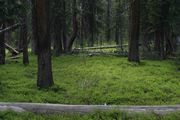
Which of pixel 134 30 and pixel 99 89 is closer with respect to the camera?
pixel 99 89

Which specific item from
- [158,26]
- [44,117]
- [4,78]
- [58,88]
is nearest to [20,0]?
[4,78]

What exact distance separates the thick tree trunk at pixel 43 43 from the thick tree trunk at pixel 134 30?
11133 mm

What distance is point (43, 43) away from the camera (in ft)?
55.4

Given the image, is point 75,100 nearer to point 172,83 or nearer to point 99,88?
point 99,88

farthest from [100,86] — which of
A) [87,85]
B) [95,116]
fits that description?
[95,116]

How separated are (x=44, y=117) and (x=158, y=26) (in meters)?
23.8

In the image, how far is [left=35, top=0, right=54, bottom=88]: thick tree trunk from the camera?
16.5 meters

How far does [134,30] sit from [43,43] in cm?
1195

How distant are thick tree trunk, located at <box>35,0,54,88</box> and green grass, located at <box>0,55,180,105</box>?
0.44 meters

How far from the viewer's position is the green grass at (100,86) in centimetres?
1514

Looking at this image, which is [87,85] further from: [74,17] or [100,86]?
[74,17]

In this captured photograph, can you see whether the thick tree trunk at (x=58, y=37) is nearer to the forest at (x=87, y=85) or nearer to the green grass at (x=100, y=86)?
the forest at (x=87, y=85)

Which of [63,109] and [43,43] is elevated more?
[43,43]

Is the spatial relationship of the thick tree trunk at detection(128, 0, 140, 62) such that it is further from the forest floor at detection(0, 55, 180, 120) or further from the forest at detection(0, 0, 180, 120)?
the forest floor at detection(0, 55, 180, 120)
